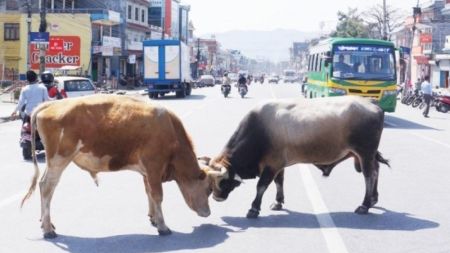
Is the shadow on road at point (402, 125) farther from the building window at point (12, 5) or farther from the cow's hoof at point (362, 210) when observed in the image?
the building window at point (12, 5)

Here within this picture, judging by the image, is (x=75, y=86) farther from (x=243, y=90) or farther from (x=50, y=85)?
(x=243, y=90)

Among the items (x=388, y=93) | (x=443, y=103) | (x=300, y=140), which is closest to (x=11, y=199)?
(x=300, y=140)

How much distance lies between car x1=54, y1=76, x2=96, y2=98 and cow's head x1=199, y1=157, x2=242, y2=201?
50.2 feet

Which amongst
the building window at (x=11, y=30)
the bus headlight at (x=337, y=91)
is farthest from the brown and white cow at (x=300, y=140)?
the building window at (x=11, y=30)

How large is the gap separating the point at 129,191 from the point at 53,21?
4762 cm

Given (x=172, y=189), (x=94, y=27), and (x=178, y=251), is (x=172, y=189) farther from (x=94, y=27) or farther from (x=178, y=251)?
(x=94, y=27)

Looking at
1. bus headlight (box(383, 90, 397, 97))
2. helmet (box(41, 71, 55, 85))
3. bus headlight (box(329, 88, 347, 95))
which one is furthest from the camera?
bus headlight (box(383, 90, 397, 97))

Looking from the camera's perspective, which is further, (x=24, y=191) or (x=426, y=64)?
(x=426, y=64)

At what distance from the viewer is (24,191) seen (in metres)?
9.76

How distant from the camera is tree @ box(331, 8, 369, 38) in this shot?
260 feet

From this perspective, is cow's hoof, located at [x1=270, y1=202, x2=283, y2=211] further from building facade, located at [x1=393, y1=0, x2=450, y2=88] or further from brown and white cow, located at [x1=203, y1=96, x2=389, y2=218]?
building facade, located at [x1=393, y1=0, x2=450, y2=88]

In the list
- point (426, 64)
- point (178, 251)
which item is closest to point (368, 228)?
point (178, 251)

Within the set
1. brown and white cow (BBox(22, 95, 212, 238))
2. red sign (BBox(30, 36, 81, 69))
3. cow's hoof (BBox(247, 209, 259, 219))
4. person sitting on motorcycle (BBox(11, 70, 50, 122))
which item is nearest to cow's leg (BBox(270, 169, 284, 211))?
cow's hoof (BBox(247, 209, 259, 219))

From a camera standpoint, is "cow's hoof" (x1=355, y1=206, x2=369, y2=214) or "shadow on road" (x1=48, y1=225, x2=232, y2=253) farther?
"cow's hoof" (x1=355, y1=206, x2=369, y2=214)
